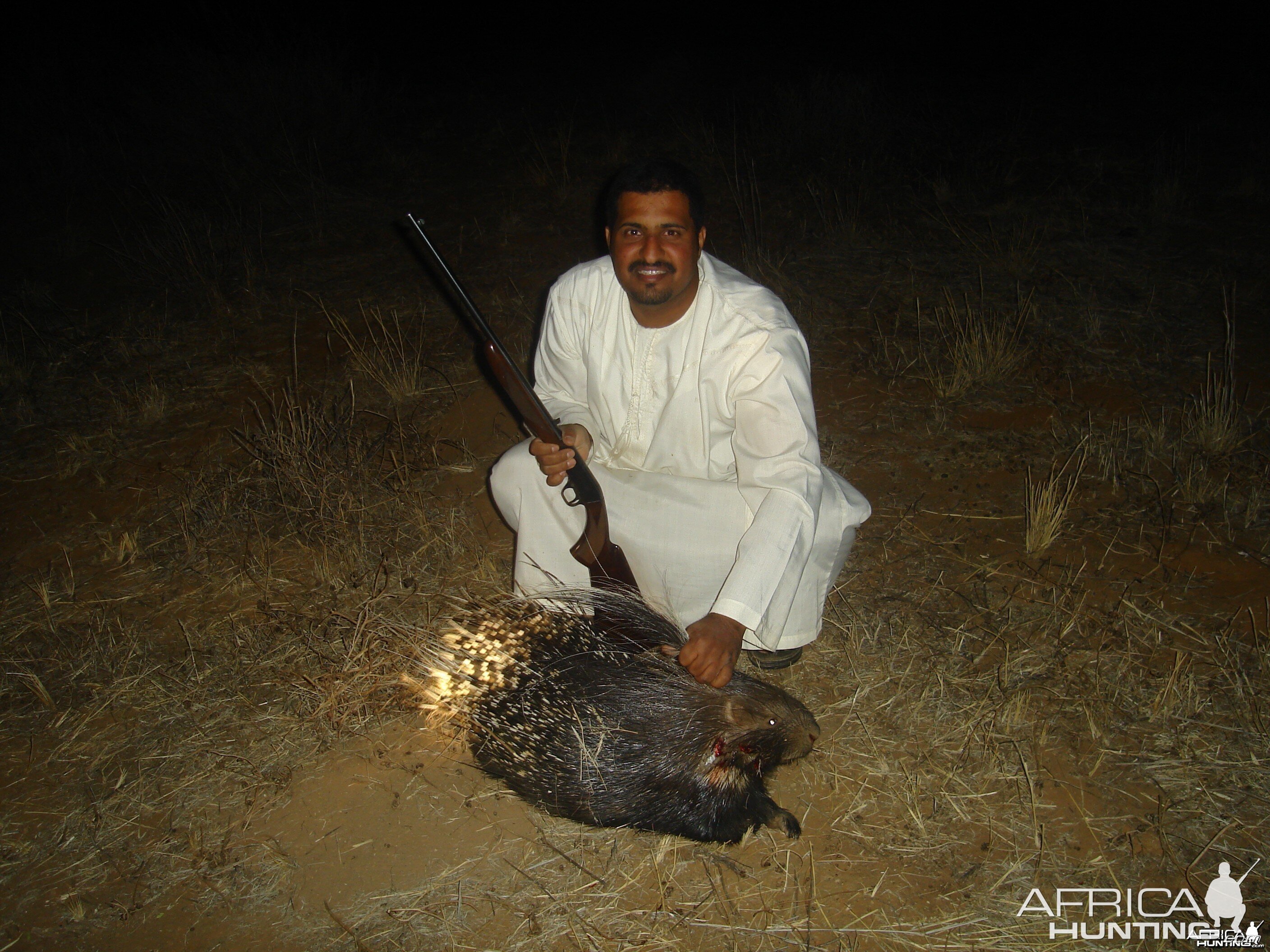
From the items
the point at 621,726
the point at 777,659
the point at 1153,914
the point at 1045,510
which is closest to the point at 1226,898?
the point at 1153,914

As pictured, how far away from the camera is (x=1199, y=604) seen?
2.95 meters

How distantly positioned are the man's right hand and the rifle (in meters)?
0.02

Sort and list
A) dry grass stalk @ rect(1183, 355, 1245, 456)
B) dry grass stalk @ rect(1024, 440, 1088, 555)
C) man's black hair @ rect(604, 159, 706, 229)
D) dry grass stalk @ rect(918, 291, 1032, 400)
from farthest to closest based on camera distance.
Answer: dry grass stalk @ rect(918, 291, 1032, 400), dry grass stalk @ rect(1183, 355, 1245, 456), dry grass stalk @ rect(1024, 440, 1088, 555), man's black hair @ rect(604, 159, 706, 229)

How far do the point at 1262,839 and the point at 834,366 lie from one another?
9.55 feet

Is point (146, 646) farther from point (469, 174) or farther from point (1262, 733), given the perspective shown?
point (469, 174)

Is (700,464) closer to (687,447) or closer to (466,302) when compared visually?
(687,447)

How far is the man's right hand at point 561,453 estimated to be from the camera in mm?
2449

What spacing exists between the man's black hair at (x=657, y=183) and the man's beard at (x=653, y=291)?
0.15 meters

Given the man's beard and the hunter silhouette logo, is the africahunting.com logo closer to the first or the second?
the hunter silhouette logo

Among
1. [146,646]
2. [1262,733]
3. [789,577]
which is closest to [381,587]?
[146,646]

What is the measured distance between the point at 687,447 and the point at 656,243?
26.1 inches

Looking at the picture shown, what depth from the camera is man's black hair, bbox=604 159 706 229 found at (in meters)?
2.32

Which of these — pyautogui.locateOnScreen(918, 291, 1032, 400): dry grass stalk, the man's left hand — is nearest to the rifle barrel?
the man's left hand

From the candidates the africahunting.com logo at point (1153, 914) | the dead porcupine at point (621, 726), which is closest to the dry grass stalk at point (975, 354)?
the dead porcupine at point (621, 726)
